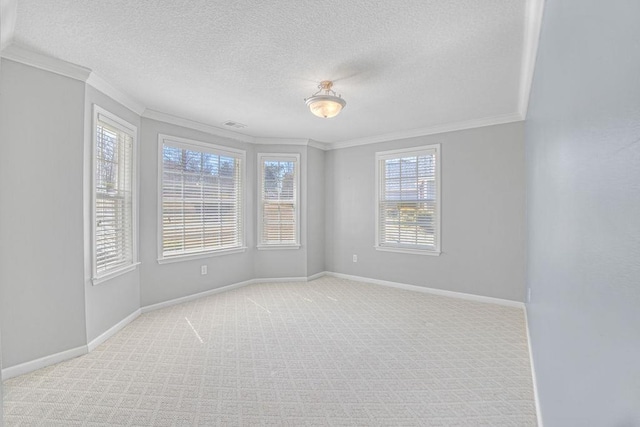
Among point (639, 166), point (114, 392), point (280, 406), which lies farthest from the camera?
point (114, 392)

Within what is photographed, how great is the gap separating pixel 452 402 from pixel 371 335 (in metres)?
1.12

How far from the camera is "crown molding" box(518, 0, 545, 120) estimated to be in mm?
1837

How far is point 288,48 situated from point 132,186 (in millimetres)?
2504

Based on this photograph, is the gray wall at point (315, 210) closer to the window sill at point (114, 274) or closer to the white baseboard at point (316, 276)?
the white baseboard at point (316, 276)

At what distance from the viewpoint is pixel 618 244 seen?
676mm

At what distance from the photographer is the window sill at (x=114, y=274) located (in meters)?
2.88

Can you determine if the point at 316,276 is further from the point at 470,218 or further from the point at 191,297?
the point at 470,218

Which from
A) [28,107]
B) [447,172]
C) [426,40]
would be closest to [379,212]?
[447,172]

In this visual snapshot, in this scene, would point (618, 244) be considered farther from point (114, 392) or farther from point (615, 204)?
point (114, 392)

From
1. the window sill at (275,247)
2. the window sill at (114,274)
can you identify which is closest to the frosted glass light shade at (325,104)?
the window sill at (114,274)

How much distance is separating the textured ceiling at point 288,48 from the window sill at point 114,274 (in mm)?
1901

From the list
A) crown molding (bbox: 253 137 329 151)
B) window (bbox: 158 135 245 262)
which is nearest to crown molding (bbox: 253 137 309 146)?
crown molding (bbox: 253 137 329 151)

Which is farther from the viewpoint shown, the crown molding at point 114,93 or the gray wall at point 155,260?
the gray wall at point 155,260

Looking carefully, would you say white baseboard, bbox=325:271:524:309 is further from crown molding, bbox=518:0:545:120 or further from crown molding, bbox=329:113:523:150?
crown molding, bbox=518:0:545:120
